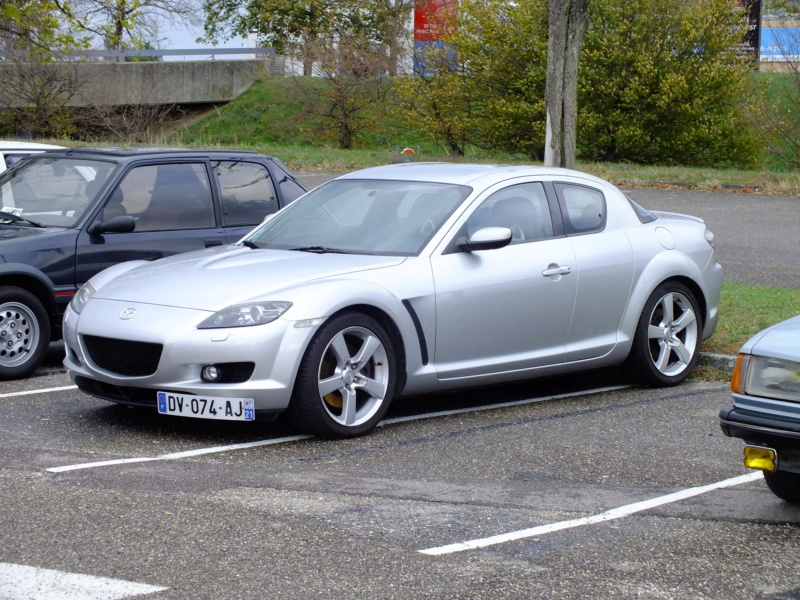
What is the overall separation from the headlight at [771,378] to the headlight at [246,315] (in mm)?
2586

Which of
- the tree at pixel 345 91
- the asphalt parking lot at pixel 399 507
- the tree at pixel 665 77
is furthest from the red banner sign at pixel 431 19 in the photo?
the asphalt parking lot at pixel 399 507

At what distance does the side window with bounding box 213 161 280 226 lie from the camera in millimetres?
9555

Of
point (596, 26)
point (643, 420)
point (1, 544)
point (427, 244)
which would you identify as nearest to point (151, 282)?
point (427, 244)

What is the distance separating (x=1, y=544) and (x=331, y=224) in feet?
11.9

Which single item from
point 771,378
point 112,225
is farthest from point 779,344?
point 112,225

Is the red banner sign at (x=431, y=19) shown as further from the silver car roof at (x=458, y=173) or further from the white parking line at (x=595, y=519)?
the white parking line at (x=595, y=519)

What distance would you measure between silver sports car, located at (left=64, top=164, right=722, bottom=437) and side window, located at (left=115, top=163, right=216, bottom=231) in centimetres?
140

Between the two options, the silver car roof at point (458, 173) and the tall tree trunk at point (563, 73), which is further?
the tall tree trunk at point (563, 73)

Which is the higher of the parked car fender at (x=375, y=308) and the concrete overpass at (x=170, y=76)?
the concrete overpass at (x=170, y=76)

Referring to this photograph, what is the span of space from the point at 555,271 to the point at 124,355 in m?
2.85

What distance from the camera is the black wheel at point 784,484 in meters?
5.25

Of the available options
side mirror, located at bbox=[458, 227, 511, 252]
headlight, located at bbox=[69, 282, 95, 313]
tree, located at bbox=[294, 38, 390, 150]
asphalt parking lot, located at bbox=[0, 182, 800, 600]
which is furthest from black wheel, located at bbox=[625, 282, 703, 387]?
tree, located at bbox=[294, 38, 390, 150]

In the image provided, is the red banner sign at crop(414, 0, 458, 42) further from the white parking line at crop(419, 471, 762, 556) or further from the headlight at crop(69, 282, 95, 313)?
the white parking line at crop(419, 471, 762, 556)

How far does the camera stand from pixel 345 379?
6543mm
